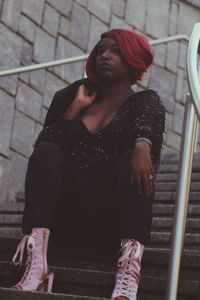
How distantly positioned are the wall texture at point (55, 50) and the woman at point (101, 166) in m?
2.27

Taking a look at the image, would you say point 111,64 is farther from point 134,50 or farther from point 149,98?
point 149,98

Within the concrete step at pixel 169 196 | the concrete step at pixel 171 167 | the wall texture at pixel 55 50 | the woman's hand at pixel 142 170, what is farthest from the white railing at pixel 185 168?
the wall texture at pixel 55 50

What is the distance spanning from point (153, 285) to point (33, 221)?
0.47m

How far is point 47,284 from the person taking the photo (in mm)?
3090

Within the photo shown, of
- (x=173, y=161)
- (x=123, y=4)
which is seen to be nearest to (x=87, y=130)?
(x=173, y=161)

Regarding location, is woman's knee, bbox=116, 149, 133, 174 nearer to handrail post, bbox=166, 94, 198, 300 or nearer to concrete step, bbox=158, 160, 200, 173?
handrail post, bbox=166, 94, 198, 300

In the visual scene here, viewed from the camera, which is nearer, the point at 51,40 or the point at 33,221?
the point at 33,221

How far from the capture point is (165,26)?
8.05m

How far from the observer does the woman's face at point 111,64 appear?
344cm

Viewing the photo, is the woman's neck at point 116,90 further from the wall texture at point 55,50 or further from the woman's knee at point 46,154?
the wall texture at point 55,50

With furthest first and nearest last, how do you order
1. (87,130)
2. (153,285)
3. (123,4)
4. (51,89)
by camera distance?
(123,4)
(51,89)
(87,130)
(153,285)

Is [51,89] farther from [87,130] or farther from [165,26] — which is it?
[87,130]

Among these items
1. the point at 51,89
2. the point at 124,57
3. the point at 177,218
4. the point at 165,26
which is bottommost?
the point at 177,218

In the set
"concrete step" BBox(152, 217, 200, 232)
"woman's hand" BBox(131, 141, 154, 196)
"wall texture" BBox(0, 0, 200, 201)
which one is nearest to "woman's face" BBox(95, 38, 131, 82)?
"woman's hand" BBox(131, 141, 154, 196)
